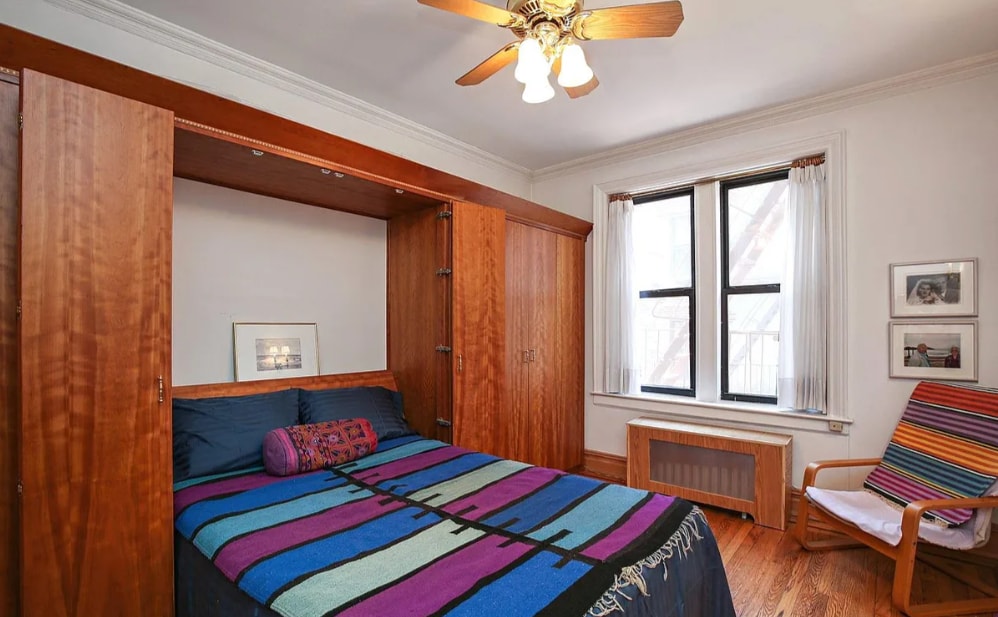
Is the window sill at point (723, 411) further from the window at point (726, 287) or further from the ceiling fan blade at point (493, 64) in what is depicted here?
the ceiling fan blade at point (493, 64)

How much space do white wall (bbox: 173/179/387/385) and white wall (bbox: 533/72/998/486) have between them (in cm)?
307

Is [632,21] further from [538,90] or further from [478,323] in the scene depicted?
[478,323]

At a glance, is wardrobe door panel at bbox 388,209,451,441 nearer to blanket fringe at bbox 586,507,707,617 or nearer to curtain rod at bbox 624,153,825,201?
blanket fringe at bbox 586,507,707,617

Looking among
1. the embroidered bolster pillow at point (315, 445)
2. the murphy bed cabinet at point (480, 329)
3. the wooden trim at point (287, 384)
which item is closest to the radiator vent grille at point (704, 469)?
the murphy bed cabinet at point (480, 329)

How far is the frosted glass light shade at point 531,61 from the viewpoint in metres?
1.79

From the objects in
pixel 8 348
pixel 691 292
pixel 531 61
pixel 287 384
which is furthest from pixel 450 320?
pixel 691 292

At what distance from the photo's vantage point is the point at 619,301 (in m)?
3.98

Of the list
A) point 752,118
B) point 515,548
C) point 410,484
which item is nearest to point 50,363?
point 410,484

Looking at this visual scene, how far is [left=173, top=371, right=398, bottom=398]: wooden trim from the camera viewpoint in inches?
94.3

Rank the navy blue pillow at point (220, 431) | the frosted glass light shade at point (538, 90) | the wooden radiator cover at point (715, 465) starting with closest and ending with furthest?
the frosted glass light shade at point (538, 90) → the navy blue pillow at point (220, 431) → the wooden radiator cover at point (715, 465)

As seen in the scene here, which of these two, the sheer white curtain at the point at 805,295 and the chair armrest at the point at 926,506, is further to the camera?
the sheer white curtain at the point at 805,295

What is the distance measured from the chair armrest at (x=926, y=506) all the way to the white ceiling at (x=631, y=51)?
7.60ft

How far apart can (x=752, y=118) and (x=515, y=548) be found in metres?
3.33

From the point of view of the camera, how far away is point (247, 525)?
163 centimetres
